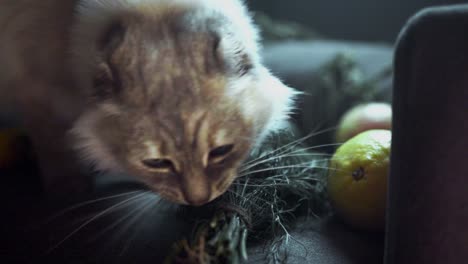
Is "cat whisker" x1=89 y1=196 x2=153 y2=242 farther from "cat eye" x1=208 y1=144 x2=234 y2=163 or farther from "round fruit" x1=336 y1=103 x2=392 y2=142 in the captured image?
"round fruit" x1=336 y1=103 x2=392 y2=142

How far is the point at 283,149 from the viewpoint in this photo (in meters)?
1.13

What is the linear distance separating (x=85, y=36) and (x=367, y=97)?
842 mm

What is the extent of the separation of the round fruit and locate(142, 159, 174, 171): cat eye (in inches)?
20.9

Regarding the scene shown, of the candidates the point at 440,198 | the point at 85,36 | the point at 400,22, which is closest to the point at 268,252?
the point at 440,198

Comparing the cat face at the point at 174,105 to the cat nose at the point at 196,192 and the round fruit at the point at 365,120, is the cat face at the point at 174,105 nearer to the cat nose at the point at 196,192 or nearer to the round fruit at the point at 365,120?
→ the cat nose at the point at 196,192

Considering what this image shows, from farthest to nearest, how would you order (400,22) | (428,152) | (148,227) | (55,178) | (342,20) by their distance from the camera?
(342,20)
(400,22)
(55,178)
(148,227)
(428,152)

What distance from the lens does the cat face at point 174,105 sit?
89 cm

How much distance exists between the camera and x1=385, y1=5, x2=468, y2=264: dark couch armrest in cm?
69

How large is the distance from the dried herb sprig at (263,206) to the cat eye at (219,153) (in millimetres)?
77

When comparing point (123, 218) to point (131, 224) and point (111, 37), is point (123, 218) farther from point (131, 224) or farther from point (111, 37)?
point (111, 37)

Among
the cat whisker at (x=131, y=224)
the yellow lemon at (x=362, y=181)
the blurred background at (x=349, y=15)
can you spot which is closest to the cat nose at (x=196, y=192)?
the cat whisker at (x=131, y=224)

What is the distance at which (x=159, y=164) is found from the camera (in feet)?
3.09

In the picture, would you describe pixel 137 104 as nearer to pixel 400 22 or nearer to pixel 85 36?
pixel 85 36

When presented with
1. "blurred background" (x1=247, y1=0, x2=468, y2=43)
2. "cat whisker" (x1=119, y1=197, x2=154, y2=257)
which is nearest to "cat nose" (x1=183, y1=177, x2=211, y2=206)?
"cat whisker" (x1=119, y1=197, x2=154, y2=257)
